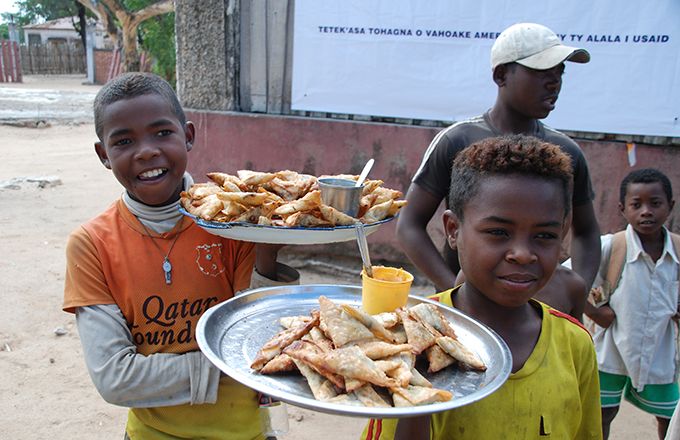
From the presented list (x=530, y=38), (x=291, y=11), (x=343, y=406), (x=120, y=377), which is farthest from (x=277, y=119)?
(x=343, y=406)

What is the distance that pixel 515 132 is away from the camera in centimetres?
216

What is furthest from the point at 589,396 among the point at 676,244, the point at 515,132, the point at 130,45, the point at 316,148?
the point at 130,45

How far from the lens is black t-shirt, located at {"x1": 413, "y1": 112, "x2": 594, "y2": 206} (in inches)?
84.1

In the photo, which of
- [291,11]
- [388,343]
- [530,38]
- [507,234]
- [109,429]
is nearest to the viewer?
[388,343]

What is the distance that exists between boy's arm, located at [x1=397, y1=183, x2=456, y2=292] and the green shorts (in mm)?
1213

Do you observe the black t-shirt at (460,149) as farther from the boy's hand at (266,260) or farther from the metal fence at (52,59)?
the metal fence at (52,59)

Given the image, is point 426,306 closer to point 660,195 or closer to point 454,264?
point 454,264

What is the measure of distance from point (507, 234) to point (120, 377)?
1.09 metres

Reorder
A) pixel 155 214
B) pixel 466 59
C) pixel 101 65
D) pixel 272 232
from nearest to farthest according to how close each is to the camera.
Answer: pixel 272 232 → pixel 155 214 → pixel 466 59 → pixel 101 65

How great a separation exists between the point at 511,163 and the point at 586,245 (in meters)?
1.15

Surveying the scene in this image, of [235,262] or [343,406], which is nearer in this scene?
[343,406]

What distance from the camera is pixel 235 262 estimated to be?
176 centimetres

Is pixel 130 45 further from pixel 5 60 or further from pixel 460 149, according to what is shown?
Answer: pixel 460 149

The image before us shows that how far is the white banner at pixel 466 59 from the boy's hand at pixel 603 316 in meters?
1.93
